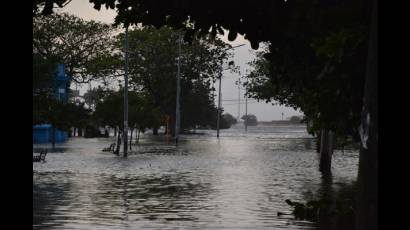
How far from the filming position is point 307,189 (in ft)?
59.1

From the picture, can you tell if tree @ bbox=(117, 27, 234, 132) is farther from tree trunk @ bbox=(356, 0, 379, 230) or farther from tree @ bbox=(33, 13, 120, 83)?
tree trunk @ bbox=(356, 0, 379, 230)

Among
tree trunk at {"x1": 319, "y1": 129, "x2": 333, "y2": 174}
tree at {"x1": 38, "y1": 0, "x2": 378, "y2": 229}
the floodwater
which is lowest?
the floodwater

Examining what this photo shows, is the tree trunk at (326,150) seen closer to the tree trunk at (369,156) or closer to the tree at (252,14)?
the tree at (252,14)

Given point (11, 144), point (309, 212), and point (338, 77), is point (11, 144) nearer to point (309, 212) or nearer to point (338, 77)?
point (338, 77)

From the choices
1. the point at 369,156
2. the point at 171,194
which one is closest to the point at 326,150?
the point at 171,194

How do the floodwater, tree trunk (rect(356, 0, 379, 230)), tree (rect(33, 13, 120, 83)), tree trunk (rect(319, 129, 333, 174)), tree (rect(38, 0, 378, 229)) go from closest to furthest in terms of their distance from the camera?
tree trunk (rect(356, 0, 379, 230)), tree (rect(38, 0, 378, 229)), the floodwater, tree trunk (rect(319, 129, 333, 174)), tree (rect(33, 13, 120, 83))

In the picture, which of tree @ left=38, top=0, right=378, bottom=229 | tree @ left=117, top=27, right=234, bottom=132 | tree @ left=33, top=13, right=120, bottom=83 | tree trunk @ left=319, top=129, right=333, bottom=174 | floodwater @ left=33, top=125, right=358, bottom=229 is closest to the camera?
tree @ left=38, top=0, right=378, bottom=229

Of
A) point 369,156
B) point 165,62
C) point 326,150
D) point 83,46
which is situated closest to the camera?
point 369,156

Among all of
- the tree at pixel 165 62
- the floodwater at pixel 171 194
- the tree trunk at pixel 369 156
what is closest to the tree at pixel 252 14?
the tree trunk at pixel 369 156

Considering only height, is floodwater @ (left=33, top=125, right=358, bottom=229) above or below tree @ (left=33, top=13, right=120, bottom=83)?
below

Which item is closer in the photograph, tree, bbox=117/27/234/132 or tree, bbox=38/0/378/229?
tree, bbox=38/0/378/229

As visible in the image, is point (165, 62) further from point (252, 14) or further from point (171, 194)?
point (252, 14)

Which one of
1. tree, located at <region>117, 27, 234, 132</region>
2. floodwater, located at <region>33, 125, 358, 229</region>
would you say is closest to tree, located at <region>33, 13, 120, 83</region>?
tree, located at <region>117, 27, 234, 132</region>

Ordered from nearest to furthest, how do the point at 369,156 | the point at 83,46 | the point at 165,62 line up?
the point at 369,156, the point at 83,46, the point at 165,62
